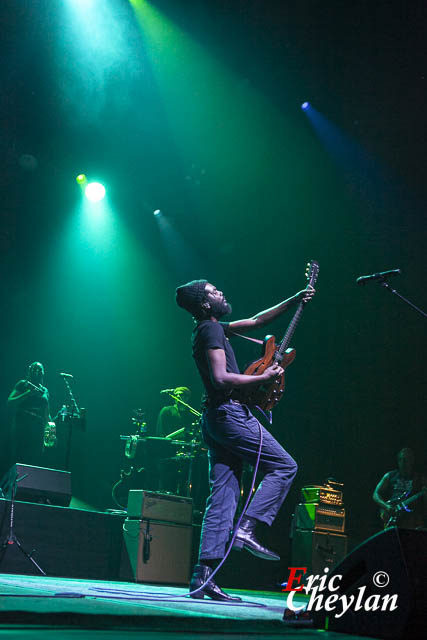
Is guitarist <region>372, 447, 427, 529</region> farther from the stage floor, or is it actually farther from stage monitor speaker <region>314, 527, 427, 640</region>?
stage monitor speaker <region>314, 527, 427, 640</region>

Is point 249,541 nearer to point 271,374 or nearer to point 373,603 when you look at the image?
point 271,374

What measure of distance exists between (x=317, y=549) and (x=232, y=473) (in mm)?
3963

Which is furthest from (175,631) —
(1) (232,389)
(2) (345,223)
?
(2) (345,223)

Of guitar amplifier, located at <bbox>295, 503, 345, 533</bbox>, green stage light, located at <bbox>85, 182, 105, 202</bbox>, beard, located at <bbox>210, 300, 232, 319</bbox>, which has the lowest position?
guitar amplifier, located at <bbox>295, 503, 345, 533</bbox>

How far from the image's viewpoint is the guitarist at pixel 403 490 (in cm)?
807

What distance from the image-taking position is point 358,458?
9172 millimetres

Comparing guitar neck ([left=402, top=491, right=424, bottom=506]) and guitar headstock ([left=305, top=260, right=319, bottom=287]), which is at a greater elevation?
guitar headstock ([left=305, top=260, right=319, bottom=287])

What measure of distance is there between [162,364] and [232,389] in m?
7.35

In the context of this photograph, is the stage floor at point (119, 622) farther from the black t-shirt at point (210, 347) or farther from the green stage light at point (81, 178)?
the green stage light at point (81, 178)

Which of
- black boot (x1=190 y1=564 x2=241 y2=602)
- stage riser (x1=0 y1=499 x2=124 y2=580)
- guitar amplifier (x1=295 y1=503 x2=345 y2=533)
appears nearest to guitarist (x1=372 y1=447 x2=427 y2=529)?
guitar amplifier (x1=295 y1=503 x2=345 y2=533)

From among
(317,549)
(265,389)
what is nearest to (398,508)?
(317,549)

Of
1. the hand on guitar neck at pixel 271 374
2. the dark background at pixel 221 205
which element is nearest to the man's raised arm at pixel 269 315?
the hand on guitar neck at pixel 271 374

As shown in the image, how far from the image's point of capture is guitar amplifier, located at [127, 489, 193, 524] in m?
6.64

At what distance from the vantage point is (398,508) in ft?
26.7
